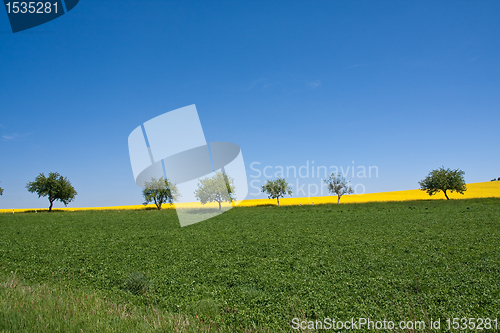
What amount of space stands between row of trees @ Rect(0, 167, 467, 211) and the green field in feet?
175

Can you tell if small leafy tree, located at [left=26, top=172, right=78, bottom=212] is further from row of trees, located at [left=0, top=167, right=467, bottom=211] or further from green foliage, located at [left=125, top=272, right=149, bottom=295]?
green foliage, located at [left=125, top=272, right=149, bottom=295]

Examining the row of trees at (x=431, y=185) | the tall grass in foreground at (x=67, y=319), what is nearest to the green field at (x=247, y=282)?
the tall grass in foreground at (x=67, y=319)

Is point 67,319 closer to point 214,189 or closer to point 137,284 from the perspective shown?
point 137,284

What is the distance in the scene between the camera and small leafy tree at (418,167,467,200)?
214 feet

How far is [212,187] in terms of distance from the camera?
7556 cm

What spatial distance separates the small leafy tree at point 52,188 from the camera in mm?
78925

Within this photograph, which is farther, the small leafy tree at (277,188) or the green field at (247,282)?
the small leafy tree at (277,188)

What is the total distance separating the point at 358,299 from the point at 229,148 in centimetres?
1683

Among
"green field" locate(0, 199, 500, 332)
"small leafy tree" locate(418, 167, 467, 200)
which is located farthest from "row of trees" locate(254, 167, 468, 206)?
"green field" locate(0, 199, 500, 332)

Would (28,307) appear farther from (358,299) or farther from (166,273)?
(358,299)

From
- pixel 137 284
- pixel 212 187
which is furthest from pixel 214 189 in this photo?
pixel 137 284

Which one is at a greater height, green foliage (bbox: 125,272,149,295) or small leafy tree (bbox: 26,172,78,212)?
small leafy tree (bbox: 26,172,78,212)

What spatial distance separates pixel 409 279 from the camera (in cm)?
1016

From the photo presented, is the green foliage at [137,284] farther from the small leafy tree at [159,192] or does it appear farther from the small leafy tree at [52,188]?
the small leafy tree at [52,188]
